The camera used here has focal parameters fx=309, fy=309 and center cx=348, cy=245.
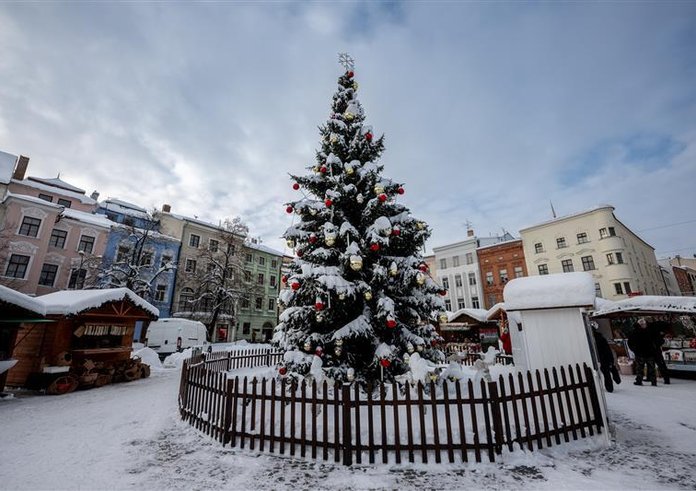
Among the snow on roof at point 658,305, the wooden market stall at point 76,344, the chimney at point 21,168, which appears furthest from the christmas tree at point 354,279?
the chimney at point 21,168

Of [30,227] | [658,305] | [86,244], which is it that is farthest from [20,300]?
[86,244]

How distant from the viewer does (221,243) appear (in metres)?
38.3

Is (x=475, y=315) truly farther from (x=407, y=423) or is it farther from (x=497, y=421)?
(x=407, y=423)

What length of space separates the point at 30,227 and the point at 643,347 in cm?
4040

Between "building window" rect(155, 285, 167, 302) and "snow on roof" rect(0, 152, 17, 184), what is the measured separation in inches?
595

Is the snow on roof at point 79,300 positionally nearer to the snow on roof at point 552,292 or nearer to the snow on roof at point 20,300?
the snow on roof at point 20,300

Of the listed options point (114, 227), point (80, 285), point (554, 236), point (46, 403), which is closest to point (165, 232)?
point (114, 227)

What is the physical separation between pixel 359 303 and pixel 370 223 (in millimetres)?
2083

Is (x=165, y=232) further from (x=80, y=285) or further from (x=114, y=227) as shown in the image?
(x=80, y=285)

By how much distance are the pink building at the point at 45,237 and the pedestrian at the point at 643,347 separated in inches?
1425

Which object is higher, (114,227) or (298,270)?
(114,227)

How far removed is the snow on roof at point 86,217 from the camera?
93.8ft

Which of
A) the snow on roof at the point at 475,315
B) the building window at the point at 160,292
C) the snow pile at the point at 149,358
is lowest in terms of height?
the snow pile at the point at 149,358

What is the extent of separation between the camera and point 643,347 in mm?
10328
